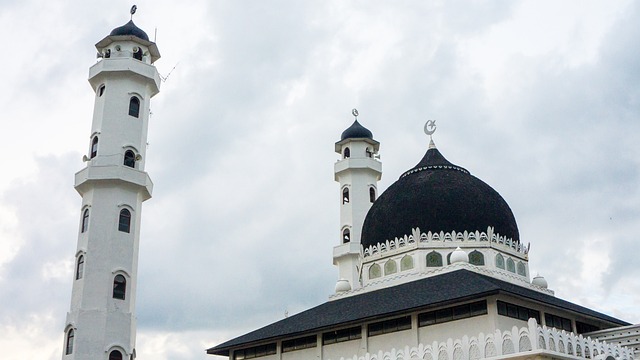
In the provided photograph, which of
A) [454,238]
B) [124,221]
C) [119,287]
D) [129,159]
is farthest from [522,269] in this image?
[129,159]

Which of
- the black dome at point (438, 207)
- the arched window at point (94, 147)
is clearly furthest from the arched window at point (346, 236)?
the arched window at point (94, 147)

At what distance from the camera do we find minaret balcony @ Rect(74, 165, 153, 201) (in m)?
32.7

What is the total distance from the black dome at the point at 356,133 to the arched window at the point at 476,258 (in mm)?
22252

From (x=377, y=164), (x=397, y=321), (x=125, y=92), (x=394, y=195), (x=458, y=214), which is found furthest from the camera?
(x=377, y=164)

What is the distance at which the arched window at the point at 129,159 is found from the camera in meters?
33.9

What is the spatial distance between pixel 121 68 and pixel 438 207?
16.8 metres

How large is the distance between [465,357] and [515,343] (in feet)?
5.37

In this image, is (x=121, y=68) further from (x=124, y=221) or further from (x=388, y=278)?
(x=388, y=278)

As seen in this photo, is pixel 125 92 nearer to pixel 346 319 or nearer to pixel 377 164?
pixel 346 319

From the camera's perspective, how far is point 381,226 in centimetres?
3175

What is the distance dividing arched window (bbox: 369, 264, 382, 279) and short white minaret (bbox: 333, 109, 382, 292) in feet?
50.8

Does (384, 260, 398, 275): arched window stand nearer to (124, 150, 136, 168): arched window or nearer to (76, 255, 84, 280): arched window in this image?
(124, 150, 136, 168): arched window

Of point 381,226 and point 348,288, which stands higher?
point 381,226

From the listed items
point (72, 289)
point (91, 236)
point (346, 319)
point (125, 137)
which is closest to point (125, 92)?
point (125, 137)
